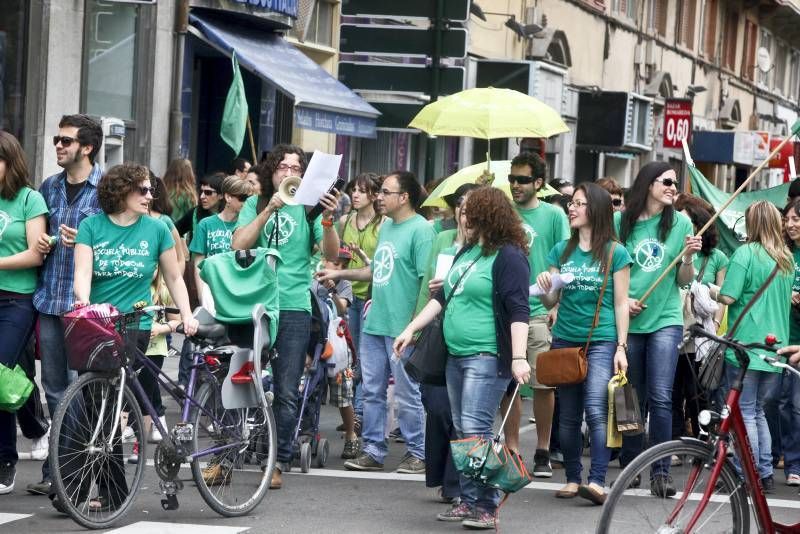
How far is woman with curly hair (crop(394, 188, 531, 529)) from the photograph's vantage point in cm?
807

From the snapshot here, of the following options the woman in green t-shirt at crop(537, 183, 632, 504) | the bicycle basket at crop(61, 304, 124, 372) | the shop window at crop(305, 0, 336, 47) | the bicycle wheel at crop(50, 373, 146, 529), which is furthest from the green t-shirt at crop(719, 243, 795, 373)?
the shop window at crop(305, 0, 336, 47)

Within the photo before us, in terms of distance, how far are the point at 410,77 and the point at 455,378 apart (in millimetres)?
9090

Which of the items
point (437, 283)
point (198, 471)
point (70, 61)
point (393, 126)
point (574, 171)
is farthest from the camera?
point (574, 171)

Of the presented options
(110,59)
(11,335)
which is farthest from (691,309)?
(110,59)

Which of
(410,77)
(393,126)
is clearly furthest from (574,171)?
(410,77)

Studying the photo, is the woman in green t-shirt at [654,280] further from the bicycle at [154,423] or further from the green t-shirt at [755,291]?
the bicycle at [154,423]

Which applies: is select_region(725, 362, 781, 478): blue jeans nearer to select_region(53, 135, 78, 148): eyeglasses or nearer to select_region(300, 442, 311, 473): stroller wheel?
select_region(300, 442, 311, 473): stroller wheel

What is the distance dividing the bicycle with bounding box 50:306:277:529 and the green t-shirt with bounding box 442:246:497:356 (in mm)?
1037

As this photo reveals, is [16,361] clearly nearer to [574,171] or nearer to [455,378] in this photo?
[455,378]

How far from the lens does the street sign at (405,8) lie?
55.3ft

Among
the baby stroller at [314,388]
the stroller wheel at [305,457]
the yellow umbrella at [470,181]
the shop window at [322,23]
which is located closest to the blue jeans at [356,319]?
the yellow umbrella at [470,181]

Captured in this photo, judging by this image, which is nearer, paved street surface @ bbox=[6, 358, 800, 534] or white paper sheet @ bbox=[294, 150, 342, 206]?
paved street surface @ bbox=[6, 358, 800, 534]

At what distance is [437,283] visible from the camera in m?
8.77

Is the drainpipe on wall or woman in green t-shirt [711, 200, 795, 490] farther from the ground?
the drainpipe on wall
